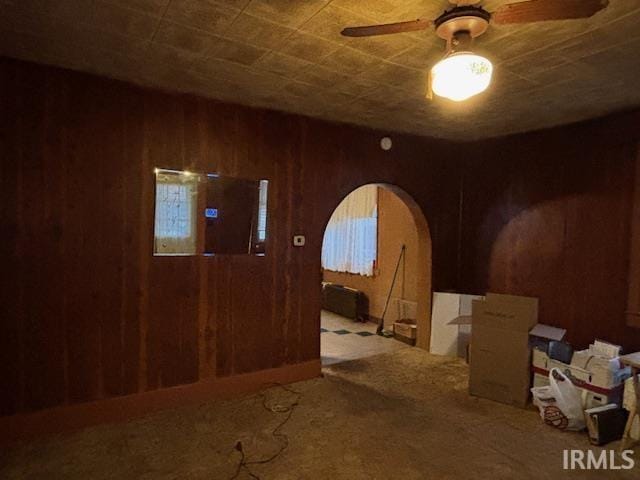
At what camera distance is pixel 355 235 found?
620cm

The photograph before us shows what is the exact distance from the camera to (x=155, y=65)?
2.47 meters

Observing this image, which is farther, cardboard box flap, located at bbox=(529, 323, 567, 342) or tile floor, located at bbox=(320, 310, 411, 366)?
tile floor, located at bbox=(320, 310, 411, 366)

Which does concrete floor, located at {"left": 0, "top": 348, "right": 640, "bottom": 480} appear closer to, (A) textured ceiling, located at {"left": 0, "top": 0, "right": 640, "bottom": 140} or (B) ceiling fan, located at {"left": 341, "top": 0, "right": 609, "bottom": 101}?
(B) ceiling fan, located at {"left": 341, "top": 0, "right": 609, "bottom": 101}

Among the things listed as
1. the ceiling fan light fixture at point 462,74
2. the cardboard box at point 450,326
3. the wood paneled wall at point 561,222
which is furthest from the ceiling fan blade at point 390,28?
the cardboard box at point 450,326

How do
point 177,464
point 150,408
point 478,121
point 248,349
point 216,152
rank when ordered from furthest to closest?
1. point 478,121
2. point 248,349
3. point 216,152
4. point 150,408
5. point 177,464

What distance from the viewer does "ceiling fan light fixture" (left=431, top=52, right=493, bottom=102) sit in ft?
5.26

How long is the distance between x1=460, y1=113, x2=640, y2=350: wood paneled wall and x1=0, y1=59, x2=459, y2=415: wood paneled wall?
1777 millimetres

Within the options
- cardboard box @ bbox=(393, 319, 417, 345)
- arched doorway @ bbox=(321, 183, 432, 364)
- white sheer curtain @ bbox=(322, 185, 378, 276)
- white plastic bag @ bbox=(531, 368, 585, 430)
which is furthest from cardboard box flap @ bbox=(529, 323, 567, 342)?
white sheer curtain @ bbox=(322, 185, 378, 276)

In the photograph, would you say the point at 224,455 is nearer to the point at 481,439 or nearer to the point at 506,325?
the point at 481,439

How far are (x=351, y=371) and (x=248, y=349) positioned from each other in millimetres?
1107

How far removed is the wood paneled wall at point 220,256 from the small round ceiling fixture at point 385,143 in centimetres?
10

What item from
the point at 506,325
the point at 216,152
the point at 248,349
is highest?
the point at 216,152

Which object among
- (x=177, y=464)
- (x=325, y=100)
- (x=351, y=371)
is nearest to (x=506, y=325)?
(x=351, y=371)

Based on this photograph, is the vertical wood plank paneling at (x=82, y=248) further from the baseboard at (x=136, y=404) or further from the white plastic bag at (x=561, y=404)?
the white plastic bag at (x=561, y=404)
